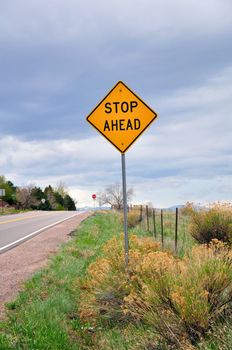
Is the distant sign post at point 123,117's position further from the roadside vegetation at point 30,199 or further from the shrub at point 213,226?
the roadside vegetation at point 30,199

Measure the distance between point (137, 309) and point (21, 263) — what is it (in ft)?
23.5

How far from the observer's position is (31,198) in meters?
104

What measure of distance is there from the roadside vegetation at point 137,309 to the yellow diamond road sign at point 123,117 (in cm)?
187

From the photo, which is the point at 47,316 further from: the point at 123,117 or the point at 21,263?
the point at 21,263

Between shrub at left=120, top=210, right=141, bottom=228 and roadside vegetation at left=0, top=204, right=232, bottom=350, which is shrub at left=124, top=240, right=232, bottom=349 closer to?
roadside vegetation at left=0, top=204, right=232, bottom=350

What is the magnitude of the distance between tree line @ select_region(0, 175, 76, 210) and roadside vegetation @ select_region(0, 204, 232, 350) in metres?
80.0

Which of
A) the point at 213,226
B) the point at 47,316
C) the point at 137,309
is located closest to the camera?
the point at 137,309

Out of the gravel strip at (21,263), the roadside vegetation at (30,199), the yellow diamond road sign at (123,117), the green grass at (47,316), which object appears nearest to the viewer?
the green grass at (47,316)

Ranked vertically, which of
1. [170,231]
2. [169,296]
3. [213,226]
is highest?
[213,226]

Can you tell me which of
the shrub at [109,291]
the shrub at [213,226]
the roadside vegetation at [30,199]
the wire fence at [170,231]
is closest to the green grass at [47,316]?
the shrub at [109,291]

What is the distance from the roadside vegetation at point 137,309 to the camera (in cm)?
535

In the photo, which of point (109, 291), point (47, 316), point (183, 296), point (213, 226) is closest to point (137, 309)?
point (183, 296)

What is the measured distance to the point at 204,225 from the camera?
14.8m

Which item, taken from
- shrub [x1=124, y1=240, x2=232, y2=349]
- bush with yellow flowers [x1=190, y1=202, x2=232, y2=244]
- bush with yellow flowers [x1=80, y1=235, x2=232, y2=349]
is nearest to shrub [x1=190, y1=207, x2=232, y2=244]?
bush with yellow flowers [x1=190, y1=202, x2=232, y2=244]
